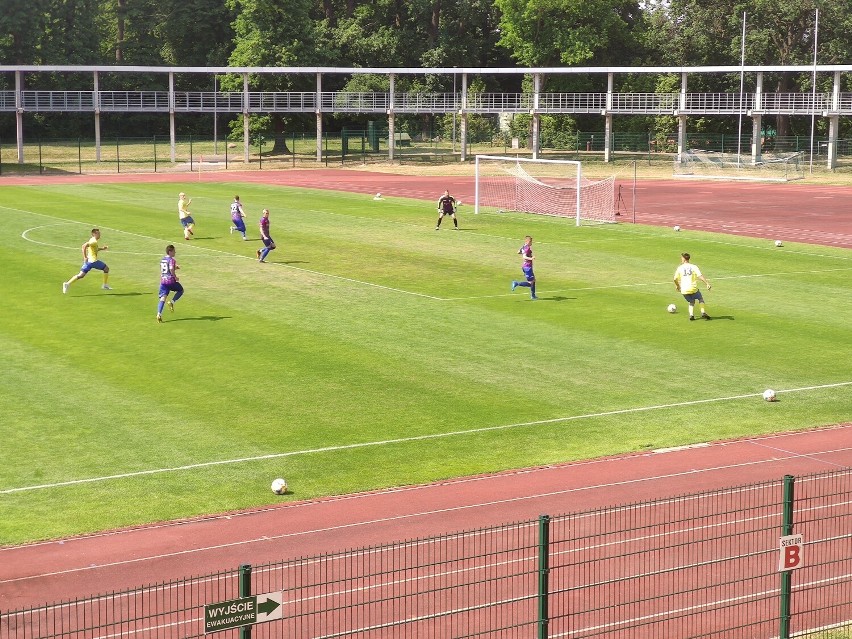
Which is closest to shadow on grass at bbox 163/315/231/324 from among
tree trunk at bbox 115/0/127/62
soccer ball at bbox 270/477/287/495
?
soccer ball at bbox 270/477/287/495

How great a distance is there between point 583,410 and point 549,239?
91.5ft

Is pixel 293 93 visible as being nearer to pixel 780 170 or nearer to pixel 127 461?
pixel 780 170

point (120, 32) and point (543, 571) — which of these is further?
point (120, 32)

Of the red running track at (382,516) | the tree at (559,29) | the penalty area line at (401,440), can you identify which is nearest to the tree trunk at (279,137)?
the tree at (559,29)

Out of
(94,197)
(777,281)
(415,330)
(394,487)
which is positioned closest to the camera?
(394,487)

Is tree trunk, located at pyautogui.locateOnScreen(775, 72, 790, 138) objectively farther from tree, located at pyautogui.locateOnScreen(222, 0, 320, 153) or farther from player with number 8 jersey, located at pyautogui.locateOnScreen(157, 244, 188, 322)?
player with number 8 jersey, located at pyautogui.locateOnScreen(157, 244, 188, 322)

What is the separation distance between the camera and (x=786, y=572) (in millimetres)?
11539

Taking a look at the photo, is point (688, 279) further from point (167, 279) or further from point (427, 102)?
point (427, 102)

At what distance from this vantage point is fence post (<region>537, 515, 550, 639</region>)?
33.7 feet

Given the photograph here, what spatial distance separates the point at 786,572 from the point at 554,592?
2.15 metres

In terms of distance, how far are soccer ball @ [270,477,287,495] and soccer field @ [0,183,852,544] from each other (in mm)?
148

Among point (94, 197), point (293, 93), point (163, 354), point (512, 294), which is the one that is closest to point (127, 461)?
point (163, 354)

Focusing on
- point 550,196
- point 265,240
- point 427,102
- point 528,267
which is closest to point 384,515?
point 528,267

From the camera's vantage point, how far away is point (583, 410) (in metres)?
23.6
